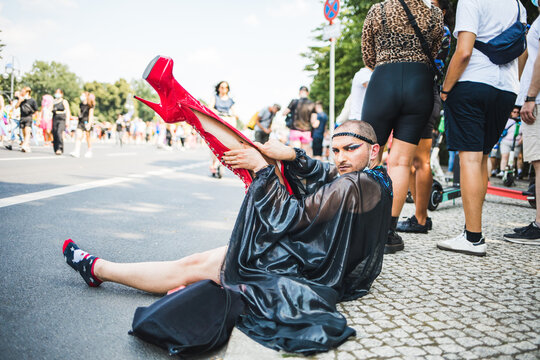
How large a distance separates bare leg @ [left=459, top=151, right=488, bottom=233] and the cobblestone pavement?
29 centimetres

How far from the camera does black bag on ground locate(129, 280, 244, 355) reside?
1631 mm

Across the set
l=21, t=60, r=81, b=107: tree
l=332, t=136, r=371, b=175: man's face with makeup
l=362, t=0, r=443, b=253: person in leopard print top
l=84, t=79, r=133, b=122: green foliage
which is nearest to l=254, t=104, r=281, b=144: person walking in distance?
l=362, t=0, r=443, b=253: person in leopard print top

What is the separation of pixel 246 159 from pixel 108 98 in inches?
3315

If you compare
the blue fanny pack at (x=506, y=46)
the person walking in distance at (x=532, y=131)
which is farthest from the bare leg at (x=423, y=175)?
the blue fanny pack at (x=506, y=46)

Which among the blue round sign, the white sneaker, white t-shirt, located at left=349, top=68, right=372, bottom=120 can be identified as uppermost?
the blue round sign

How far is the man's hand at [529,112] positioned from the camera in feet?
11.9

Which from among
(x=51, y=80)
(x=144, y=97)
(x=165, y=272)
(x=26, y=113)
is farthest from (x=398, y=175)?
(x=144, y=97)

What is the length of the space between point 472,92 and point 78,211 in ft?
13.5

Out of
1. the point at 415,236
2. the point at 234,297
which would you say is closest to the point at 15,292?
the point at 234,297

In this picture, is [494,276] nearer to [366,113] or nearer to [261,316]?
Result: [366,113]

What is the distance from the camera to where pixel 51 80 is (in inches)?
3344

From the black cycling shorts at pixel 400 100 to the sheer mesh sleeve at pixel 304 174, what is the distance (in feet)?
3.20

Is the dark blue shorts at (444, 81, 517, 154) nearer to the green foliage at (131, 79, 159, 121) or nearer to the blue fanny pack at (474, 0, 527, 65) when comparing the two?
the blue fanny pack at (474, 0, 527, 65)

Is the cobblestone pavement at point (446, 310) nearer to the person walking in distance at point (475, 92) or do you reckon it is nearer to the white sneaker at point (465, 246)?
the white sneaker at point (465, 246)
